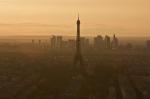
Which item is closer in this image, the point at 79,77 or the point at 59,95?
the point at 59,95

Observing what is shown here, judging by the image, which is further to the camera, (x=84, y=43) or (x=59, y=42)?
(x=59, y=42)

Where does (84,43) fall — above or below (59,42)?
below

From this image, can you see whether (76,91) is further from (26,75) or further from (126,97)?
(26,75)

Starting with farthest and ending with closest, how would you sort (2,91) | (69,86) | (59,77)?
(59,77)
(69,86)
(2,91)

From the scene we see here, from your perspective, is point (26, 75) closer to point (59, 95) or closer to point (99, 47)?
point (59, 95)

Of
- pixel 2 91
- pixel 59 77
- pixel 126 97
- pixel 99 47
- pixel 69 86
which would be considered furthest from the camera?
pixel 99 47

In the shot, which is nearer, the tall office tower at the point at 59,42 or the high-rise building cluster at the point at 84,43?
the high-rise building cluster at the point at 84,43

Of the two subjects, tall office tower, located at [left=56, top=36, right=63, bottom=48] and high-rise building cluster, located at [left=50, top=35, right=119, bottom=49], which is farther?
tall office tower, located at [left=56, top=36, right=63, bottom=48]

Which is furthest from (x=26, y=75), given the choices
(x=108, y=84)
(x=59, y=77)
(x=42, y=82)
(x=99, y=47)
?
(x=99, y=47)

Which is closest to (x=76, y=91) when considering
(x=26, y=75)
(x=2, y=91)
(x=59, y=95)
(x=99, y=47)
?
(x=59, y=95)
